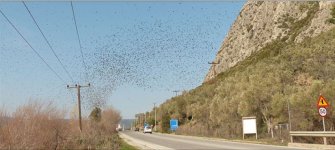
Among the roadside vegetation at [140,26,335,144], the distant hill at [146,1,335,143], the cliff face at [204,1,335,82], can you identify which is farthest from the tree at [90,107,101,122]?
the cliff face at [204,1,335,82]

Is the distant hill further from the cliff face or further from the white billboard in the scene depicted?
the white billboard

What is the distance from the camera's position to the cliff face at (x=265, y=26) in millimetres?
84188

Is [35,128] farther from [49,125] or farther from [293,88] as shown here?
[293,88]

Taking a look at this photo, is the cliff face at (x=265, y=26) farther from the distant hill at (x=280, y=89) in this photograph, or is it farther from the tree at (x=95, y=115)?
the tree at (x=95, y=115)

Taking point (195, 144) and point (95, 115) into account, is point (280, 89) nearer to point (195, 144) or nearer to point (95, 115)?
point (195, 144)

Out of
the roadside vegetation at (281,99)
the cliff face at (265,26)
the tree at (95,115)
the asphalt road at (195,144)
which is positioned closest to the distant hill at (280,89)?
the roadside vegetation at (281,99)

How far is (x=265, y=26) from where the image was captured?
10700 centimetres

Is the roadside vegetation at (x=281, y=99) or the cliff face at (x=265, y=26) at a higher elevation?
the cliff face at (x=265, y=26)

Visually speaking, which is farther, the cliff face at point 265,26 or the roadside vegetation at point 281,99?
the cliff face at point 265,26

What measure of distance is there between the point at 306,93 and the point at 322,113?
752 centimetres

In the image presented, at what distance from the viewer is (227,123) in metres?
46.1

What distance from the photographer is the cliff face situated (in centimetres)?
8419

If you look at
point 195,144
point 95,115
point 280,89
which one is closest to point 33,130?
point 195,144

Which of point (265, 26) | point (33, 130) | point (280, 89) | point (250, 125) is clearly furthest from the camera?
point (265, 26)
